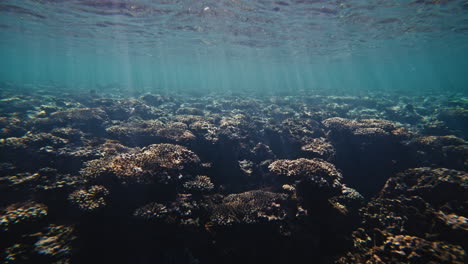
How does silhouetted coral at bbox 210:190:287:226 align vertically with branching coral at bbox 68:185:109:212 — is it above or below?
below

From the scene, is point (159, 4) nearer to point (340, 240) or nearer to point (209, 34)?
point (209, 34)

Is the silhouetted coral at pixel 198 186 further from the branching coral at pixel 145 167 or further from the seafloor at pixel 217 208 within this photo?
the branching coral at pixel 145 167

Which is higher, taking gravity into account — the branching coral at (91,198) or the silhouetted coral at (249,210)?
the branching coral at (91,198)

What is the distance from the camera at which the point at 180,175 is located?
6496 mm

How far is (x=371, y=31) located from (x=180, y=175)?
31.6m

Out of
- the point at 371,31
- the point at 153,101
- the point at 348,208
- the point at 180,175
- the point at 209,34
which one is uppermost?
the point at 209,34

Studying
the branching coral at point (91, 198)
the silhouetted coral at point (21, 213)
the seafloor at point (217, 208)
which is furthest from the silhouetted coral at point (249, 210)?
the silhouetted coral at point (21, 213)

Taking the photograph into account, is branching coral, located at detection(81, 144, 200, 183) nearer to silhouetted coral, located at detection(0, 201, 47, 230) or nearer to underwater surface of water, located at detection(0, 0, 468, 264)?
underwater surface of water, located at detection(0, 0, 468, 264)

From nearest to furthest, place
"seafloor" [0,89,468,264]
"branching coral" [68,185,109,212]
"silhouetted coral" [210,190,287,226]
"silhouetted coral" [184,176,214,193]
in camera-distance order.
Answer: "seafloor" [0,89,468,264] < "branching coral" [68,185,109,212] < "silhouetted coral" [210,190,287,226] < "silhouetted coral" [184,176,214,193]

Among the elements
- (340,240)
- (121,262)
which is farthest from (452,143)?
(121,262)

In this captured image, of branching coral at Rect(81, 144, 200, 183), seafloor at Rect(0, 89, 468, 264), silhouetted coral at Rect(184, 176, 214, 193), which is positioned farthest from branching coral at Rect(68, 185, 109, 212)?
silhouetted coral at Rect(184, 176, 214, 193)

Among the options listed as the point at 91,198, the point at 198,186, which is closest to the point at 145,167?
the point at 91,198

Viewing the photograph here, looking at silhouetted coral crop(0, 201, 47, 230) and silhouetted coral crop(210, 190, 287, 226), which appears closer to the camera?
silhouetted coral crop(0, 201, 47, 230)

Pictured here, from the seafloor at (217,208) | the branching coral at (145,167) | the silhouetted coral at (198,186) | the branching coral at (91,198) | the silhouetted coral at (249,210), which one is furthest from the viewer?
the silhouetted coral at (198,186)
